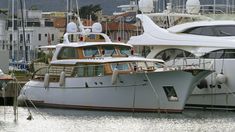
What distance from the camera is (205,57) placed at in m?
44.4

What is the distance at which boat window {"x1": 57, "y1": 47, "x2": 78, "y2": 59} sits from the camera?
4412 cm

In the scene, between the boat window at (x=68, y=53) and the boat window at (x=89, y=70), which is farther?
the boat window at (x=68, y=53)

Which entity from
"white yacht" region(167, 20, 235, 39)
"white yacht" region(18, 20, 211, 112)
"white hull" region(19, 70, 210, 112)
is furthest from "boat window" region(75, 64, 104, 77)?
"white yacht" region(167, 20, 235, 39)

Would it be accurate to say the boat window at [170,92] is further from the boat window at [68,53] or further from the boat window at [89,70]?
the boat window at [68,53]

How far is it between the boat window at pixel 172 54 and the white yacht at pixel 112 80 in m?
2.51

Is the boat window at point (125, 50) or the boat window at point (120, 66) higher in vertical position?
the boat window at point (125, 50)

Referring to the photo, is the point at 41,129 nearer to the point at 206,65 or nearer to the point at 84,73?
the point at 84,73

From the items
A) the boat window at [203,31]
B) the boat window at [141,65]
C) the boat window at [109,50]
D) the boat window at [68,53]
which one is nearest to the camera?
the boat window at [141,65]

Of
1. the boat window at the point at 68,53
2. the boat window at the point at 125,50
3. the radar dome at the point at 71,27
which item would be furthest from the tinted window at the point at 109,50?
the radar dome at the point at 71,27

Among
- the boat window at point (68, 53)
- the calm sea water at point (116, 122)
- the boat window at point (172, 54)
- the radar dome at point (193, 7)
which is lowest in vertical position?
the calm sea water at point (116, 122)

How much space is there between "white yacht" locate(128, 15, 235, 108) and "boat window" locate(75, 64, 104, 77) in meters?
5.05

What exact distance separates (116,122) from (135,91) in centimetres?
370

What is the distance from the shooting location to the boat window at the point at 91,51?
144ft

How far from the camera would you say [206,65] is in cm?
4362
